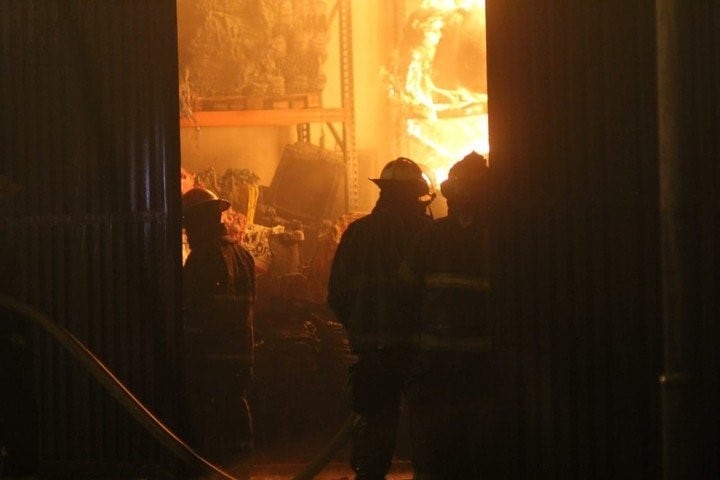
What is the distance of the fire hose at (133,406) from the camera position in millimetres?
6250

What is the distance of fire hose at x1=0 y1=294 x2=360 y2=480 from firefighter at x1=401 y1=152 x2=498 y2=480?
2.91 ft

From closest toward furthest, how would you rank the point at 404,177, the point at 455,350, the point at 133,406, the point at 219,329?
the point at 455,350 < the point at 133,406 < the point at 404,177 < the point at 219,329

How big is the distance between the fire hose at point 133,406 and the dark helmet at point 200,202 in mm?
2002

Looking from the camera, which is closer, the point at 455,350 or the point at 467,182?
the point at 455,350

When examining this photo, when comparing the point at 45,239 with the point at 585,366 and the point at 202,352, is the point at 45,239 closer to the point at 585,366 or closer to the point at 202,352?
the point at 202,352

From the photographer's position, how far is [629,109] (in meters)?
6.00

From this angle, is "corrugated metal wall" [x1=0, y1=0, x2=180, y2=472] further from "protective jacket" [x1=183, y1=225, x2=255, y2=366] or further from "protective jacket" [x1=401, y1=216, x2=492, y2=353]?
"protective jacket" [x1=401, y1=216, x2=492, y2=353]

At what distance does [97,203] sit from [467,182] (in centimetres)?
284

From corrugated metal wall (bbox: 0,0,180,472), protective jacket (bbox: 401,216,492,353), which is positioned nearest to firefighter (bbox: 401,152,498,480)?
protective jacket (bbox: 401,216,492,353)

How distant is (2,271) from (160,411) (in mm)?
1592

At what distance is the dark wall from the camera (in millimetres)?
5930

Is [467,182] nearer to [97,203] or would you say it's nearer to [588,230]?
[588,230]

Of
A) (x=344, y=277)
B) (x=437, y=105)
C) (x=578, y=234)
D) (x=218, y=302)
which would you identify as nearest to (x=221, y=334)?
(x=218, y=302)

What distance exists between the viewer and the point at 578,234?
6.04 m
